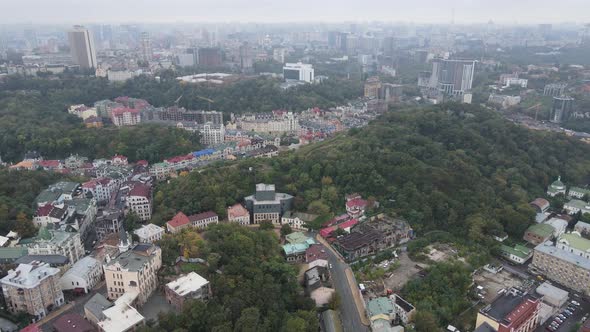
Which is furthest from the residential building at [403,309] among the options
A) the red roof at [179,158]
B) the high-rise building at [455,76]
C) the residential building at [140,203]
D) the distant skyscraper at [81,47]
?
the distant skyscraper at [81,47]

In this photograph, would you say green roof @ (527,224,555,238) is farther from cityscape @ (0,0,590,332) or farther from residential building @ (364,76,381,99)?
residential building @ (364,76,381,99)

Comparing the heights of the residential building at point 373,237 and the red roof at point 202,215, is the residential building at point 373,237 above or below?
below

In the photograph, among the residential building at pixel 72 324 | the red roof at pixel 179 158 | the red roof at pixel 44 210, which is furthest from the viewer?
the red roof at pixel 179 158

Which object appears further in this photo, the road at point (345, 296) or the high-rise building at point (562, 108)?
the high-rise building at point (562, 108)

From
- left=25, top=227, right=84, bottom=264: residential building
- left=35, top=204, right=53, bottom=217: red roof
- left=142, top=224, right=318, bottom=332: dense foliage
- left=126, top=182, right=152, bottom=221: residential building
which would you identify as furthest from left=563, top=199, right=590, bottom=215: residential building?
left=35, top=204, right=53, bottom=217: red roof

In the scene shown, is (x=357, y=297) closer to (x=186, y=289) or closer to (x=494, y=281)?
(x=494, y=281)

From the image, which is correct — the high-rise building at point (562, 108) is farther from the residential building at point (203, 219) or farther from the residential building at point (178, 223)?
the residential building at point (178, 223)

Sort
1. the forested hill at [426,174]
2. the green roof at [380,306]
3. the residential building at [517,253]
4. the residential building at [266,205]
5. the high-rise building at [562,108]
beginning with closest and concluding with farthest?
the green roof at [380,306], the residential building at [517,253], the residential building at [266,205], the forested hill at [426,174], the high-rise building at [562,108]

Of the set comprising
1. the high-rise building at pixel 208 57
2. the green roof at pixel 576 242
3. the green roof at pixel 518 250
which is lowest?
the green roof at pixel 518 250
